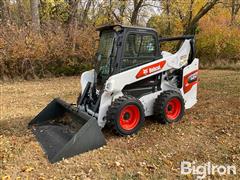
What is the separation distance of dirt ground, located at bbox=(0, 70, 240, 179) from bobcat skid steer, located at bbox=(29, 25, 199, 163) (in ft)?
0.64

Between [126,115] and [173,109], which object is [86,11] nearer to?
[173,109]

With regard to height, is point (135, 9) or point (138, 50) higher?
point (135, 9)

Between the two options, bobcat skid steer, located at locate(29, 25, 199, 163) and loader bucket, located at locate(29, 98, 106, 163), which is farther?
bobcat skid steer, located at locate(29, 25, 199, 163)

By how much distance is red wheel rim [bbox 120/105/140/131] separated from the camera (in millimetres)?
4758

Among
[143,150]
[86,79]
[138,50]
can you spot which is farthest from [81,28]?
[143,150]

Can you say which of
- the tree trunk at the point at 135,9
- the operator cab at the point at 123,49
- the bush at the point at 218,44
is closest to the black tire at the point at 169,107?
the operator cab at the point at 123,49

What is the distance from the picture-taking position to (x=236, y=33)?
18094mm

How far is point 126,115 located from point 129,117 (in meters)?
0.09

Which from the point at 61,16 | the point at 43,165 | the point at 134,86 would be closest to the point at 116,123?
the point at 134,86

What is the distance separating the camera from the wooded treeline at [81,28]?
39.2ft

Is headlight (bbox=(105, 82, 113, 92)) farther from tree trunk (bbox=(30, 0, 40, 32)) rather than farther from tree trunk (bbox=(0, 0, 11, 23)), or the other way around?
tree trunk (bbox=(0, 0, 11, 23))

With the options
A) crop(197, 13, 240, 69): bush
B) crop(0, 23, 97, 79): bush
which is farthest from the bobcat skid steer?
crop(197, 13, 240, 69): bush

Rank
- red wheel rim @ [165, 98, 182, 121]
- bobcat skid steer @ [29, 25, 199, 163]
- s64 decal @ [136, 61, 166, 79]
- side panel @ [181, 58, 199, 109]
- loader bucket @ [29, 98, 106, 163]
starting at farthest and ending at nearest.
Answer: side panel @ [181, 58, 199, 109] < red wheel rim @ [165, 98, 182, 121] < s64 decal @ [136, 61, 166, 79] < bobcat skid steer @ [29, 25, 199, 163] < loader bucket @ [29, 98, 106, 163]

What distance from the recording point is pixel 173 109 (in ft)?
18.1
